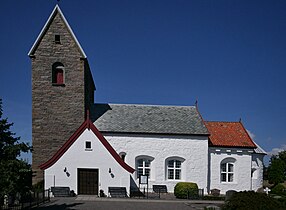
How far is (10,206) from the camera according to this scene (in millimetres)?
16391

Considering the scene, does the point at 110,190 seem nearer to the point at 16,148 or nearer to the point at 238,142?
the point at 16,148

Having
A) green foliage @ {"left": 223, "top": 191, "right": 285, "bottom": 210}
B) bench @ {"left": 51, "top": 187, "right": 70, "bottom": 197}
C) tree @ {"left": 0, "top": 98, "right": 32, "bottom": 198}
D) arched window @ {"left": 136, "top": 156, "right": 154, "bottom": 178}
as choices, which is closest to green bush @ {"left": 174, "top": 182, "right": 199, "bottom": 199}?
arched window @ {"left": 136, "top": 156, "right": 154, "bottom": 178}

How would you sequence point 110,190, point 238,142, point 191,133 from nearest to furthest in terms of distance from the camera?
1. point 110,190
2. point 191,133
3. point 238,142

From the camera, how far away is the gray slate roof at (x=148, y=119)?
2942 cm

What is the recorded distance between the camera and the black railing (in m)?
15.6

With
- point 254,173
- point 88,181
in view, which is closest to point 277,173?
point 254,173

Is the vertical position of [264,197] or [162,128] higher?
[162,128]

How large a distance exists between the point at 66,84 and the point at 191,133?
13.5 m

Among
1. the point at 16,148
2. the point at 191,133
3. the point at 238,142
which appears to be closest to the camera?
the point at 16,148

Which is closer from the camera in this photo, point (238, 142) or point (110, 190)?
point (110, 190)

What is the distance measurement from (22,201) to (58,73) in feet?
49.2

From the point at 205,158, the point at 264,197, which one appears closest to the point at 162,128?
the point at 205,158

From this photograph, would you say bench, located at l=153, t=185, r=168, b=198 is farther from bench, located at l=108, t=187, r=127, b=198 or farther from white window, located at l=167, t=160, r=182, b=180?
bench, located at l=108, t=187, r=127, b=198

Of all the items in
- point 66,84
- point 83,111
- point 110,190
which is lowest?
point 110,190
